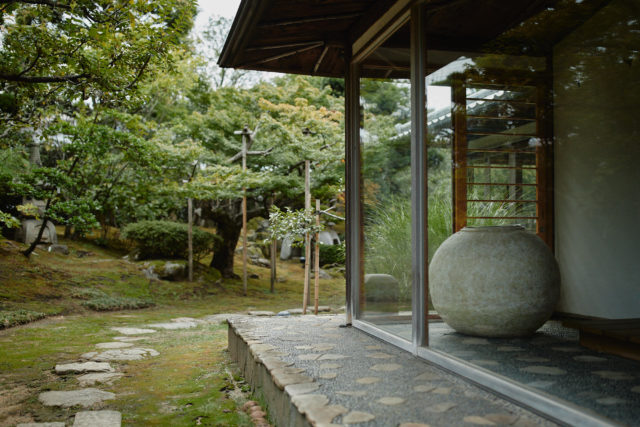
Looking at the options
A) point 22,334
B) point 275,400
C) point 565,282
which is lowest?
point 22,334

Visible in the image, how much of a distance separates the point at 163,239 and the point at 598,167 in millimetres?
9801

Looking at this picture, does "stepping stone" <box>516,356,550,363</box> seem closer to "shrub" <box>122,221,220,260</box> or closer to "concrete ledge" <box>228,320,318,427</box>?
"concrete ledge" <box>228,320,318,427</box>

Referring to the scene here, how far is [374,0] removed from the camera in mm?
3789

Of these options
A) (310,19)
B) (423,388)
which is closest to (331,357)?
(423,388)

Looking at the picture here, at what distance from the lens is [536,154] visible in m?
3.32

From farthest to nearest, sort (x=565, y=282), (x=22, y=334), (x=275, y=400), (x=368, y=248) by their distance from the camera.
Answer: (x=22, y=334), (x=368, y=248), (x=565, y=282), (x=275, y=400)

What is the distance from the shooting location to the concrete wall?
9.71ft

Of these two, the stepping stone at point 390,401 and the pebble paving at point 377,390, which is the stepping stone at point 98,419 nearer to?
the pebble paving at point 377,390

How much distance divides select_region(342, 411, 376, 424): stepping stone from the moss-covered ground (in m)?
1.16

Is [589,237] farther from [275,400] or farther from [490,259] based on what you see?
[275,400]

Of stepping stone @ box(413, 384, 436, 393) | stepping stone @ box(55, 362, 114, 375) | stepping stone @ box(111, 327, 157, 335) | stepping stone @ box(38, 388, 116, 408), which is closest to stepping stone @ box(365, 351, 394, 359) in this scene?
stepping stone @ box(413, 384, 436, 393)

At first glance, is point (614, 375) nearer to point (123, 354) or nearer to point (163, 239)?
point (123, 354)

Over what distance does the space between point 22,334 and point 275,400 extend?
4673 mm

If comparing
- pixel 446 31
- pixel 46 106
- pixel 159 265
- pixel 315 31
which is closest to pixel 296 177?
pixel 159 265
